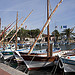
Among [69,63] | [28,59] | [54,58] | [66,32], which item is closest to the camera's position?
[69,63]

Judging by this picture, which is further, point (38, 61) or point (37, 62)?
point (37, 62)

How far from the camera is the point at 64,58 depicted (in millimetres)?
11945

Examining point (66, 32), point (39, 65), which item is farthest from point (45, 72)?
point (66, 32)

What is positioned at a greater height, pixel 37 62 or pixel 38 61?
pixel 38 61

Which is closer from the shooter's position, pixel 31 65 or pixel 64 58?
pixel 64 58

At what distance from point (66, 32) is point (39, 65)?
6313 centimetres

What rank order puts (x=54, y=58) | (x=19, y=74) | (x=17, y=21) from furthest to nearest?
(x=17, y=21) < (x=54, y=58) < (x=19, y=74)

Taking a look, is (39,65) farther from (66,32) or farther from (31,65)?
(66,32)

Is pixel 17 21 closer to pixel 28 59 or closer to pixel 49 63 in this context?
pixel 28 59

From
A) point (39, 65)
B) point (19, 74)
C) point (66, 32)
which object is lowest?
point (39, 65)

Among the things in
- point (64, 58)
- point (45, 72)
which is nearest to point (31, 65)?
point (45, 72)

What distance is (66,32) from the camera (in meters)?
73.3

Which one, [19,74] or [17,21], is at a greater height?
[17,21]

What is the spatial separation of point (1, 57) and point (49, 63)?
1206 cm
